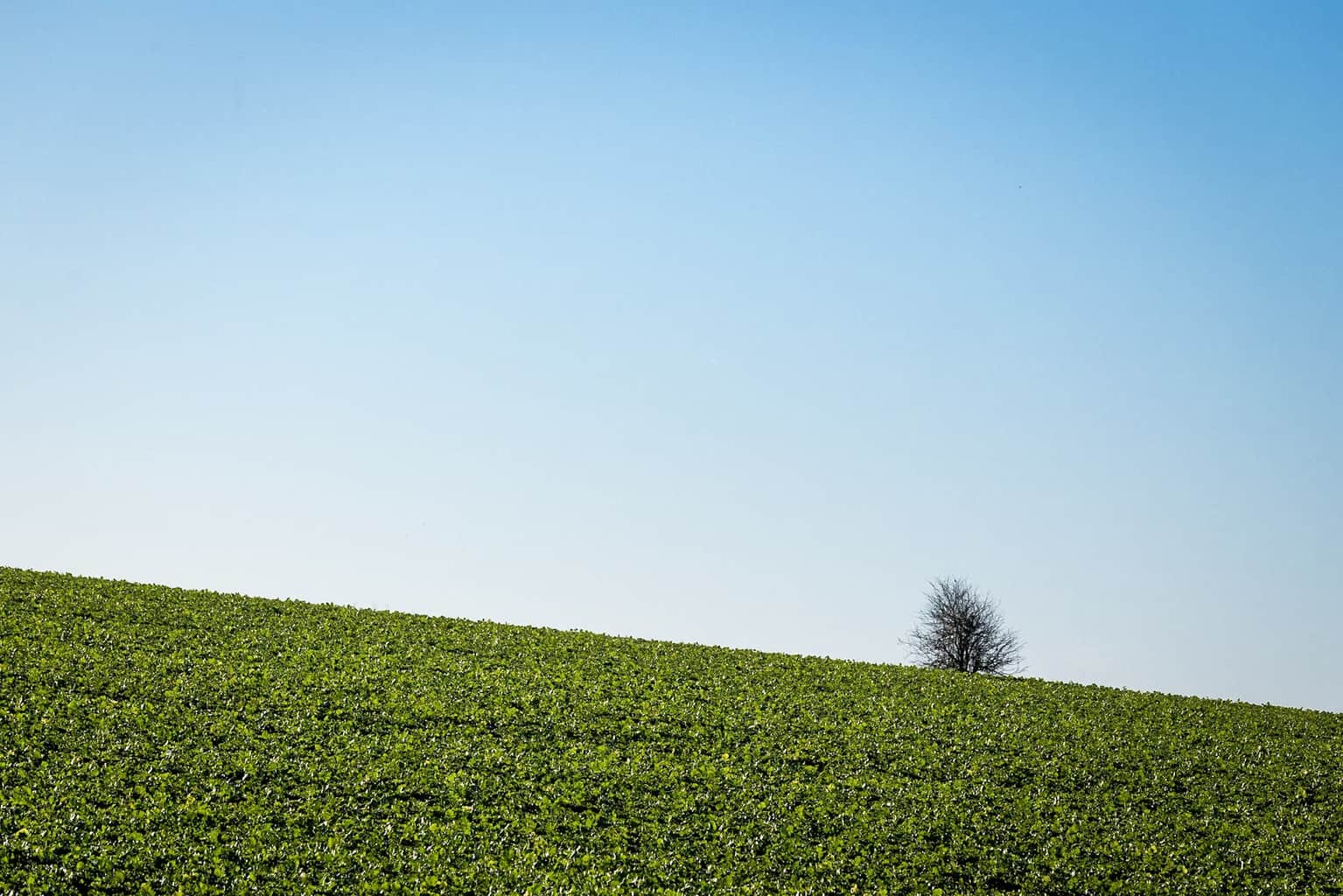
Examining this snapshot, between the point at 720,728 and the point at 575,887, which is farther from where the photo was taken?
the point at 720,728

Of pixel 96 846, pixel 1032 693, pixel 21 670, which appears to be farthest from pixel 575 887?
pixel 1032 693

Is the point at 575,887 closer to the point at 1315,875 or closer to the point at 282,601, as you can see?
the point at 1315,875

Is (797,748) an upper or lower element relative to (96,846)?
upper

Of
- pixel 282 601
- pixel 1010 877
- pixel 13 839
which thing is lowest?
pixel 13 839

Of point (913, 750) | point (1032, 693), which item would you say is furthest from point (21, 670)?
point (1032, 693)

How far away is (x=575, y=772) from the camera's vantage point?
63.5 feet

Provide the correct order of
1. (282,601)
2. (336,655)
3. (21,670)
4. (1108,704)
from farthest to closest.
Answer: (282,601)
(1108,704)
(336,655)
(21,670)

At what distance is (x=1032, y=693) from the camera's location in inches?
1056

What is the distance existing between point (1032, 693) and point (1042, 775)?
5864 millimetres

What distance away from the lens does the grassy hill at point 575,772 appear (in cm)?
1619

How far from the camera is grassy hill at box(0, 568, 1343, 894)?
16.2 meters

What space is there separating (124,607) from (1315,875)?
25170mm

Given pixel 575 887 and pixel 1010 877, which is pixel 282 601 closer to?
pixel 575 887

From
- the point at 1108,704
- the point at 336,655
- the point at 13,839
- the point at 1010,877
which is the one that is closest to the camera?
the point at 13,839
